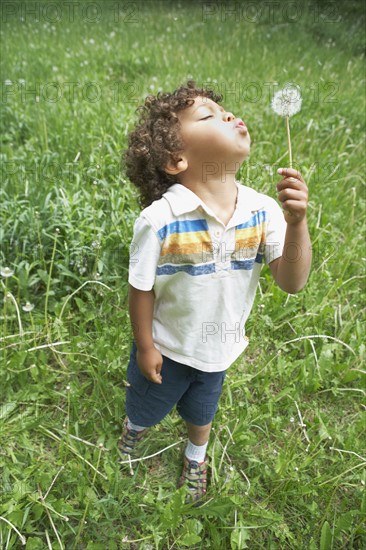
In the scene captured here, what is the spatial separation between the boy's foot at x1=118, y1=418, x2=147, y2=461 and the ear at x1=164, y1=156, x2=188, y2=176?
0.97m

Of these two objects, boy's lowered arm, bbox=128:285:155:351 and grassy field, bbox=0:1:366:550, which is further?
grassy field, bbox=0:1:366:550

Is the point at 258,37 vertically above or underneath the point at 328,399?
above

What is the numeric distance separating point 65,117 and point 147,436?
2418 mm

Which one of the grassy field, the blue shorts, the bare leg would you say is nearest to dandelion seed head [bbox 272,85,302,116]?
the blue shorts

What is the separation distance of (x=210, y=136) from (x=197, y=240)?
0.26 m

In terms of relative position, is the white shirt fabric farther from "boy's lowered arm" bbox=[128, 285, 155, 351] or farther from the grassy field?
the grassy field

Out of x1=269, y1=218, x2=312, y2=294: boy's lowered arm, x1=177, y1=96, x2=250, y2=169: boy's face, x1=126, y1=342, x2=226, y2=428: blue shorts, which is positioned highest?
x1=177, y1=96, x2=250, y2=169: boy's face

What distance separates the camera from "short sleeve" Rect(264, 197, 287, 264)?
139cm

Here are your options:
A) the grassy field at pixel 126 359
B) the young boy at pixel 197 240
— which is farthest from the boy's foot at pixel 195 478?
the young boy at pixel 197 240

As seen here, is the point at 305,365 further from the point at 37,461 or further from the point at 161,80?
the point at 161,80

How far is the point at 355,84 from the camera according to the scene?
4.84 m

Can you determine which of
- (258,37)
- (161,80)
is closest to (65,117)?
(161,80)

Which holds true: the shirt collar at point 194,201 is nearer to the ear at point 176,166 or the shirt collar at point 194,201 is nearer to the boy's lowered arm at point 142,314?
the ear at point 176,166

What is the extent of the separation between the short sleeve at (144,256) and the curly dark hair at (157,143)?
0.16 m
